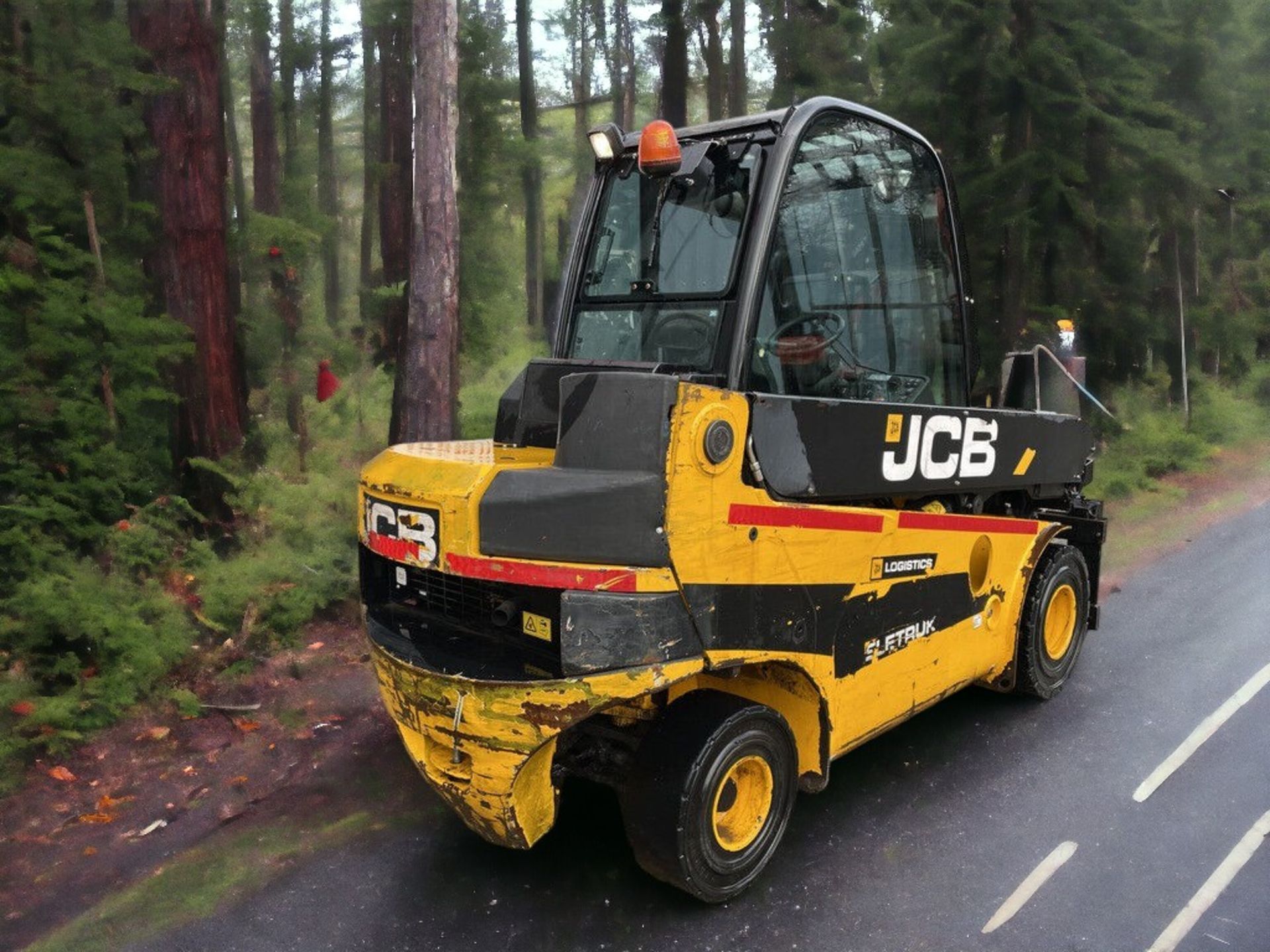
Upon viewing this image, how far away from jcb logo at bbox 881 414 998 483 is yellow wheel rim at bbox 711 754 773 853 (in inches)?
51.3

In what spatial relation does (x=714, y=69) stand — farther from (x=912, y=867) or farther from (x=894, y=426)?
(x=912, y=867)

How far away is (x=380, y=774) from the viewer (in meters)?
4.93

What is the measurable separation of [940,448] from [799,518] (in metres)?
1.08

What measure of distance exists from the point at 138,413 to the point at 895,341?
6.80m

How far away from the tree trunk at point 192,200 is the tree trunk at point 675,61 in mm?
7837

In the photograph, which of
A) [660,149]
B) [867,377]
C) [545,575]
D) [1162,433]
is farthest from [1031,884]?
[1162,433]

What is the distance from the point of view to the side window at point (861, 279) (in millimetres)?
3906

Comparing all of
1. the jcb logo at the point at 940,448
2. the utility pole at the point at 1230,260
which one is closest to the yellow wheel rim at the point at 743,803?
the jcb logo at the point at 940,448

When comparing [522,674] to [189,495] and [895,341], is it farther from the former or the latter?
[189,495]

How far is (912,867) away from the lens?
397 cm

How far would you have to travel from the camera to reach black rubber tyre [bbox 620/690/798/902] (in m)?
3.55

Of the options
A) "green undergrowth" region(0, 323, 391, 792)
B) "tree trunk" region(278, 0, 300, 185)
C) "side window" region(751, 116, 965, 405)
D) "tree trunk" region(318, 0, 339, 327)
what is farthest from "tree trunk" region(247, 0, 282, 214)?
"side window" region(751, 116, 965, 405)

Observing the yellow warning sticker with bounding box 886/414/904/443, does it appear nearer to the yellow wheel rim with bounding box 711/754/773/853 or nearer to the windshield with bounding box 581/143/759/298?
the windshield with bounding box 581/143/759/298

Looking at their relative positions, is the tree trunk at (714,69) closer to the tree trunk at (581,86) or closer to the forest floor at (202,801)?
the tree trunk at (581,86)
